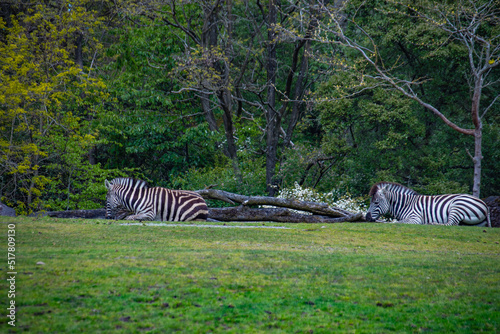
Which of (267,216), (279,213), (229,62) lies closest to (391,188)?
(279,213)

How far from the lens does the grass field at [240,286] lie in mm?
4977

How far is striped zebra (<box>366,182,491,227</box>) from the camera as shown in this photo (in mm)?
15047

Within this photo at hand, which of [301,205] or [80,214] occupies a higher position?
[301,205]

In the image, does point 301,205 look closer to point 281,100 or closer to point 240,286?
point 281,100

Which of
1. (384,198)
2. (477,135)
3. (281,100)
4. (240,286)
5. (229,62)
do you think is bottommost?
(240,286)

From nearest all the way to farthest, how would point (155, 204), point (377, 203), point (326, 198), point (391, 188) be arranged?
point (155, 204), point (377, 203), point (391, 188), point (326, 198)

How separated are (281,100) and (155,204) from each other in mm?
8922

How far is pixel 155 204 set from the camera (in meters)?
14.9

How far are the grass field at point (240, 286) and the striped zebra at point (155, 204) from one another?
14.9 ft

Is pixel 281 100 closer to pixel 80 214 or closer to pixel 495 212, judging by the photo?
pixel 495 212

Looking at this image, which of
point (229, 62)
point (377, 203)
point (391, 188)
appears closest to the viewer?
point (377, 203)

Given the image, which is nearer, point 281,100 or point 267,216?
point 267,216

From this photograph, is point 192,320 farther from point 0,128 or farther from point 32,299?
point 0,128

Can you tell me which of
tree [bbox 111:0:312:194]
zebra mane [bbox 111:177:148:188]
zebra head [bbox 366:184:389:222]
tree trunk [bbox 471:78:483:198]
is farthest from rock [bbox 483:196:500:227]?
zebra mane [bbox 111:177:148:188]
